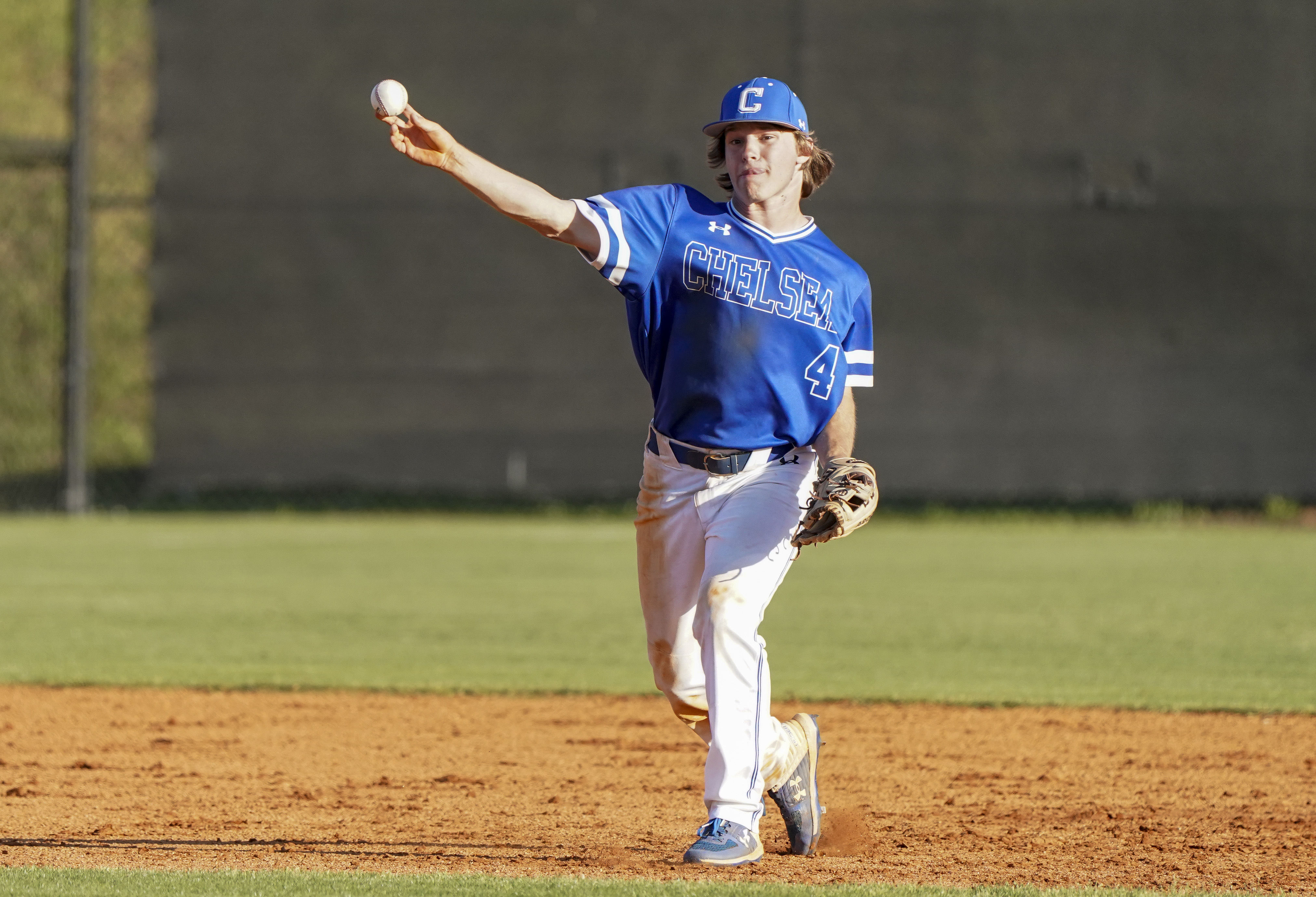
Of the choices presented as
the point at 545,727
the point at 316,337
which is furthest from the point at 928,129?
the point at 545,727

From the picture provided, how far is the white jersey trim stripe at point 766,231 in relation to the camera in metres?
4.28

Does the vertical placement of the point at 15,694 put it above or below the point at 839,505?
below

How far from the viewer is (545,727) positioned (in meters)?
6.68

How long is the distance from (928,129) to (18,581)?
35.4 feet

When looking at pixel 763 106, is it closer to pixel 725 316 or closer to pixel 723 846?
pixel 725 316

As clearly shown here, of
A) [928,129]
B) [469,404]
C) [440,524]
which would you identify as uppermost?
[928,129]

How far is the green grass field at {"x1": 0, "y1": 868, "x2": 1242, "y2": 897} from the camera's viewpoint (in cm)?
367

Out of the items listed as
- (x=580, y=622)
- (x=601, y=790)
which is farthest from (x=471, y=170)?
(x=580, y=622)

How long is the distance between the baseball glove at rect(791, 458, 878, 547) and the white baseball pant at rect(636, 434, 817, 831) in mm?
93

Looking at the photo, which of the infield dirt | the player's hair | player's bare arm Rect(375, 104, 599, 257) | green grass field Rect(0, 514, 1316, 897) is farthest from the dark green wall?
player's bare arm Rect(375, 104, 599, 257)

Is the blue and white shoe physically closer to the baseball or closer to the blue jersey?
the blue jersey

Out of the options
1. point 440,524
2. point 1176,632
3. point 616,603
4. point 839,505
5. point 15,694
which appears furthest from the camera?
point 440,524

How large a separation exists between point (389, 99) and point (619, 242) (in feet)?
Result: 2.24

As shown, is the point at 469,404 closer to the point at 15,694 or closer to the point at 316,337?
the point at 316,337
